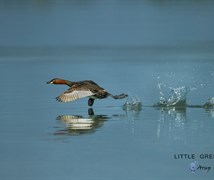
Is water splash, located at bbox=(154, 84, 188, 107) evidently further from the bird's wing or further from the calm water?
the bird's wing

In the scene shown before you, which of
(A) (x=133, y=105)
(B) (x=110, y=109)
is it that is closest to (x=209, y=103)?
(A) (x=133, y=105)

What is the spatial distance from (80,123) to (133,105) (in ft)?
4.95

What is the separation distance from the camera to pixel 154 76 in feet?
64.5

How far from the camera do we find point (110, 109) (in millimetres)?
15602

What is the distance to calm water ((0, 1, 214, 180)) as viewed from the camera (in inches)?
450

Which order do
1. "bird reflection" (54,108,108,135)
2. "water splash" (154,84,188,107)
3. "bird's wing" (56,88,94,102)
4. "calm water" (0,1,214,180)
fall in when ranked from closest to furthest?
1. "calm water" (0,1,214,180)
2. "bird reflection" (54,108,108,135)
3. "bird's wing" (56,88,94,102)
4. "water splash" (154,84,188,107)

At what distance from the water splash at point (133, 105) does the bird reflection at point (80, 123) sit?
1.82 ft

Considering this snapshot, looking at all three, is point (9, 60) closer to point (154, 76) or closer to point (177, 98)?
point (154, 76)

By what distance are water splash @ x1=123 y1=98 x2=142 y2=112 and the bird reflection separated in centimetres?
56

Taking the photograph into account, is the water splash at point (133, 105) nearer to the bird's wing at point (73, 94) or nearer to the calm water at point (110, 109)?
the calm water at point (110, 109)

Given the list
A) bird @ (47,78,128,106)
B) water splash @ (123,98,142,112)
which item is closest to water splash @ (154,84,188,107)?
water splash @ (123,98,142,112)

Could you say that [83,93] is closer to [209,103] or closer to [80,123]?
[80,123]

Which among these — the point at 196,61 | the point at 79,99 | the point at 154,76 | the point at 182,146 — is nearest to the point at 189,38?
the point at 196,61

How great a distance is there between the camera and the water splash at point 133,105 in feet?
50.8
